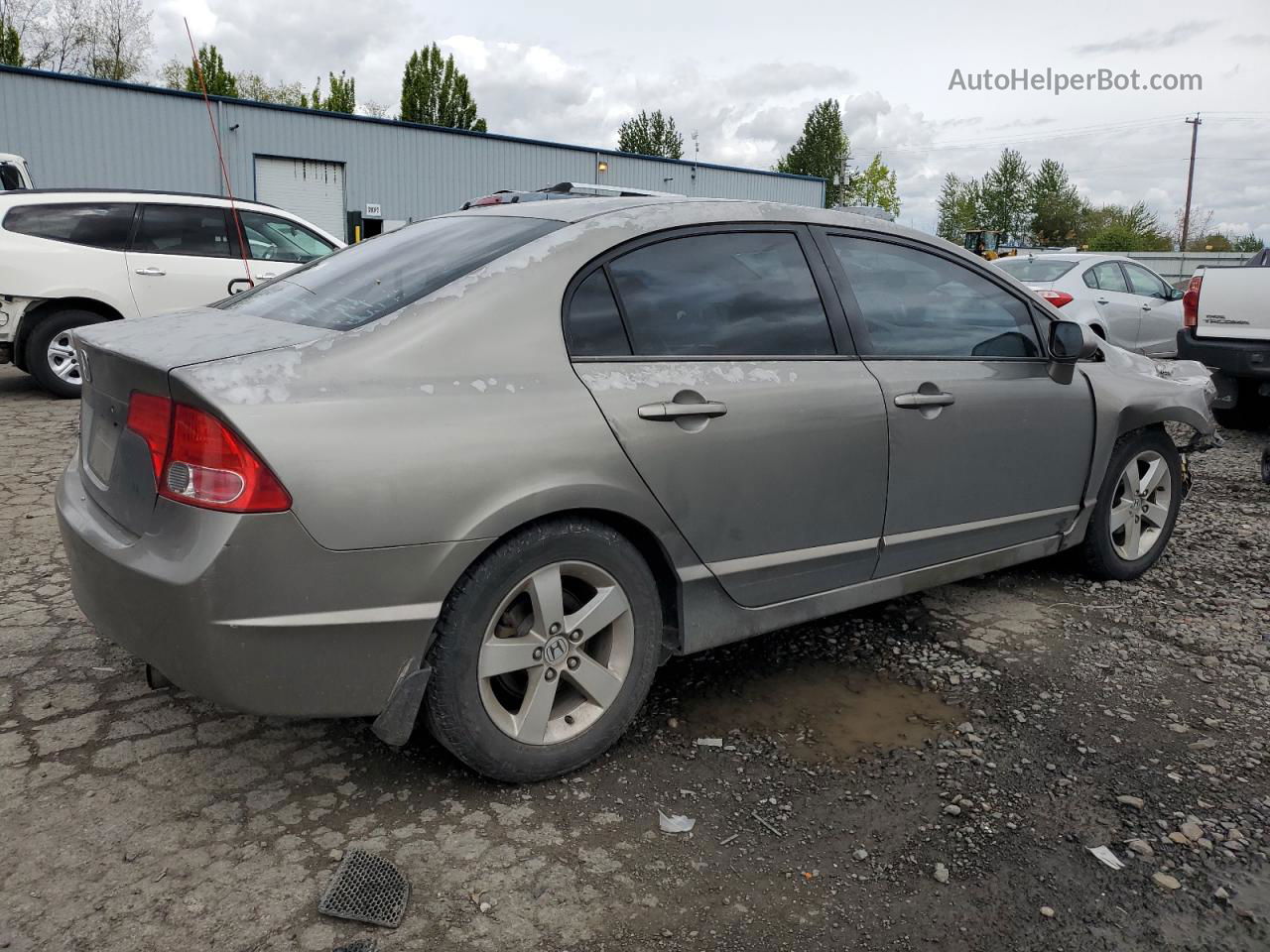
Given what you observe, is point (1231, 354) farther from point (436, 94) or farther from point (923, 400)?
point (436, 94)

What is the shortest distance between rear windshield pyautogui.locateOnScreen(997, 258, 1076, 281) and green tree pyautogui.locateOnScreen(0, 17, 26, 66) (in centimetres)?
4147

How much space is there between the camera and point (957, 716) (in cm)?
313

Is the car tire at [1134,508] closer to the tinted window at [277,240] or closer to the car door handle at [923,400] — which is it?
the car door handle at [923,400]

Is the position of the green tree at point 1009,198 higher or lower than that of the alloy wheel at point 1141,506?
higher

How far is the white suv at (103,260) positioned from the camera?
26.5 feet

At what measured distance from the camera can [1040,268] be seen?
11.5 metres

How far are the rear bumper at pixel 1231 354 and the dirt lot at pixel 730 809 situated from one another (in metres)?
5.15

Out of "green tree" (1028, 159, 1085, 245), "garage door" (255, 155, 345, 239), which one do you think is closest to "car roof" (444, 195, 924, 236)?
"garage door" (255, 155, 345, 239)

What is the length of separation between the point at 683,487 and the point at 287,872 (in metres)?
1.36

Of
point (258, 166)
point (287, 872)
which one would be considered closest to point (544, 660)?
point (287, 872)

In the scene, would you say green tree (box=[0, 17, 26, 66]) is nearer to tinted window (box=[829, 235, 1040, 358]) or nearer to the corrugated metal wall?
the corrugated metal wall

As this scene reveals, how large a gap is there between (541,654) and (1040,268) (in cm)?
1063

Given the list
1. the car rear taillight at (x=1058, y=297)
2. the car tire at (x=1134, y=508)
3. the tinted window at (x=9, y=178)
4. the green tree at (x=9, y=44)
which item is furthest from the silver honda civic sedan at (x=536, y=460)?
the green tree at (x=9, y=44)

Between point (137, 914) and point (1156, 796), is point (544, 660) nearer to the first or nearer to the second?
point (137, 914)
